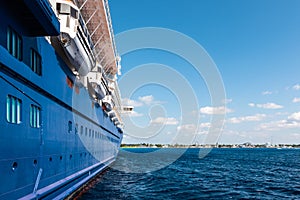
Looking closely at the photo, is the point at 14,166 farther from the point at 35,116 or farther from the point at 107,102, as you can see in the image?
the point at 107,102

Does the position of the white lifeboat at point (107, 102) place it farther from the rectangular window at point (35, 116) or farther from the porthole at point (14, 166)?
the porthole at point (14, 166)

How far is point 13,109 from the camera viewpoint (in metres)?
8.62

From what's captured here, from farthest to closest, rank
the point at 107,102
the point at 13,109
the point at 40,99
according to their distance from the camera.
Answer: the point at 107,102 < the point at 40,99 < the point at 13,109

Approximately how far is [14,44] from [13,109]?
6.40ft

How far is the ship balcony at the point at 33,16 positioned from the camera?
834 centimetres

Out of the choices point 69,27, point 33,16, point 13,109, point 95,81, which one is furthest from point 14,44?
point 95,81

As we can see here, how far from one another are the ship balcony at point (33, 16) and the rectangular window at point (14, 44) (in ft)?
1.20

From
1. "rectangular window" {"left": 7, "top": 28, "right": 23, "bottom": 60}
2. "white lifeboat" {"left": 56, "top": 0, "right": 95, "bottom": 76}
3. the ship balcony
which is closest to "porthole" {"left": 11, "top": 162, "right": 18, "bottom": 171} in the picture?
"rectangular window" {"left": 7, "top": 28, "right": 23, "bottom": 60}

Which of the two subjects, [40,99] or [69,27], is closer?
[40,99]

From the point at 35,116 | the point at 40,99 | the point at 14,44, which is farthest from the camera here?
the point at 40,99

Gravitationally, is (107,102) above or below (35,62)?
above

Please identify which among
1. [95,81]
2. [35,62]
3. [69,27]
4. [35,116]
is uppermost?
[69,27]

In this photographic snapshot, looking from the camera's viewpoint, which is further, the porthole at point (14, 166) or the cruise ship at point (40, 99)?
the porthole at point (14, 166)

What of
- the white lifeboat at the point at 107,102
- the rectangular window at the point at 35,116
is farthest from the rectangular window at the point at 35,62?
the white lifeboat at the point at 107,102
